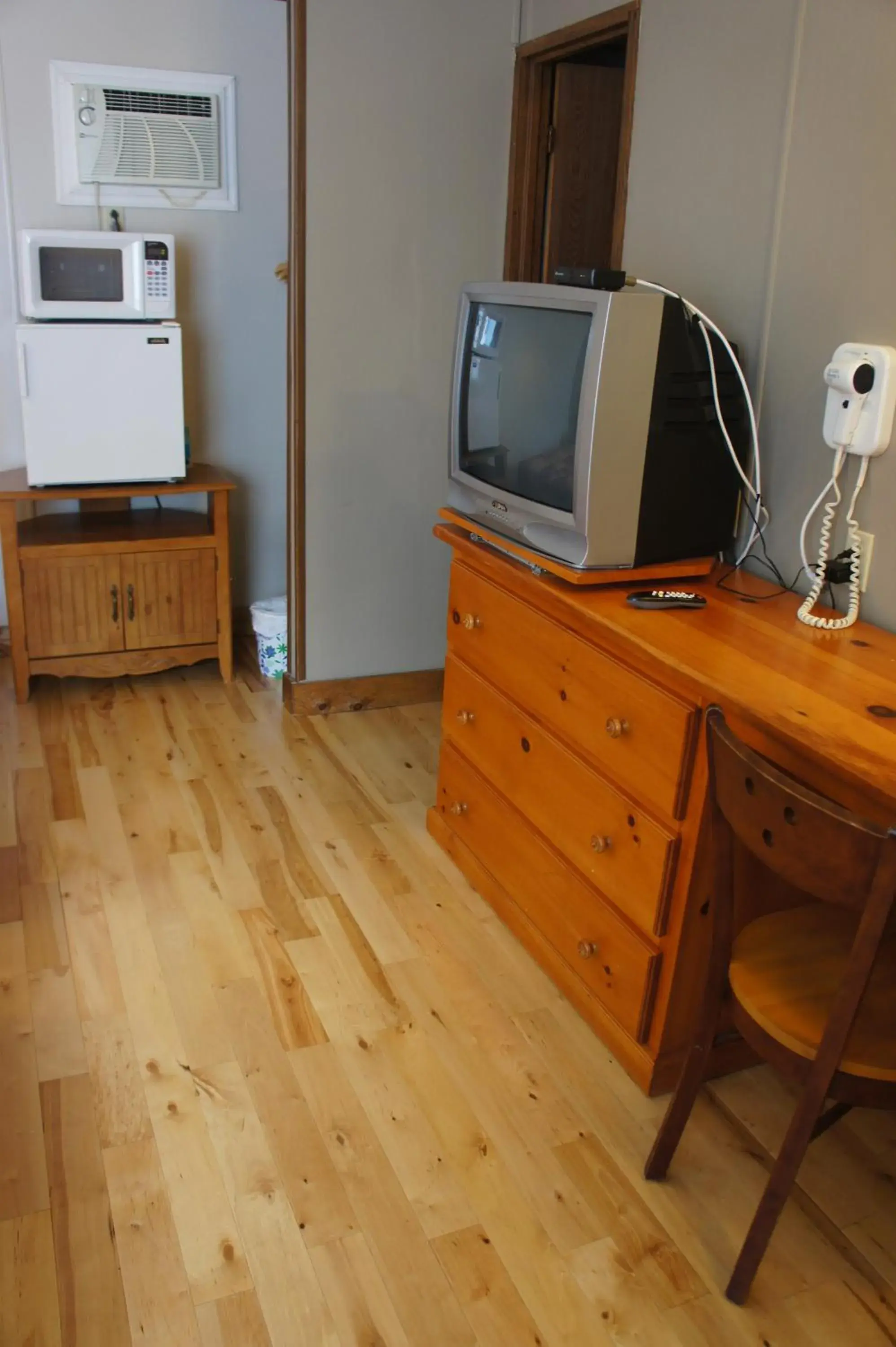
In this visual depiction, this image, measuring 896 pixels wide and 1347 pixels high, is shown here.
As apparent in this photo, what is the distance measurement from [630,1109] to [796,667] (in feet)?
2.93

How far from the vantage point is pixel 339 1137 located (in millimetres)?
1979

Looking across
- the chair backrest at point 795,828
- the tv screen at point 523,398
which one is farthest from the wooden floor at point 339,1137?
the tv screen at point 523,398

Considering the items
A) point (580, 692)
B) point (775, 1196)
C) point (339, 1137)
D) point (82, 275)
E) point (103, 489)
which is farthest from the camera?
point (103, 489)

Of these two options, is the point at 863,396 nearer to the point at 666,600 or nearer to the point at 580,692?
the point at 666,600

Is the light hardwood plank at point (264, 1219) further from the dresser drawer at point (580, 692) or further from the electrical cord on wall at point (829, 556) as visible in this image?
the electrical cord on wall at point (829, 556)

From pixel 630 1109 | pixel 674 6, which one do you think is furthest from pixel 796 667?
pixel 674 6

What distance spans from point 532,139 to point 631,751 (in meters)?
2.17

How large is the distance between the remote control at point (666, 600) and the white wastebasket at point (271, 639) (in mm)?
1938

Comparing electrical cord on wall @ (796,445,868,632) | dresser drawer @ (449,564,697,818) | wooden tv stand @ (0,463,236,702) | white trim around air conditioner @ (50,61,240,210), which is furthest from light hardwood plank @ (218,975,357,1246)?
white trim around air conditioner @ (50,61,240,210)

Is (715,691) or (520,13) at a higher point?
(520,13)

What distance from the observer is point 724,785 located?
5.33ft

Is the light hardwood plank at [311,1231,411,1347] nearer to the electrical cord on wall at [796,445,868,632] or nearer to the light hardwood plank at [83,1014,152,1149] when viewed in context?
the light hardwood plank at [83,1014,152,1149]

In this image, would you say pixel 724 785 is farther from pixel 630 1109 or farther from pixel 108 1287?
pixel 108 1287

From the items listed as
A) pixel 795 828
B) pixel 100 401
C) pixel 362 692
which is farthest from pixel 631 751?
pixel 100 401
